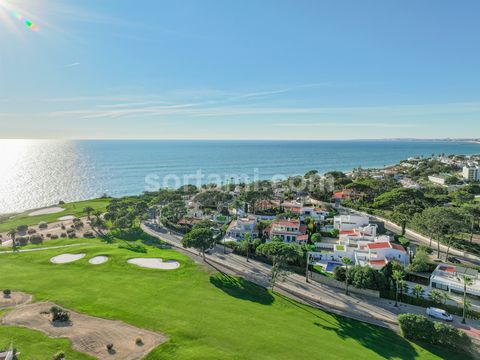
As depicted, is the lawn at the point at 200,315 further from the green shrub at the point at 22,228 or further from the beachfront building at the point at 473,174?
the beachfront building at the point at 473,174

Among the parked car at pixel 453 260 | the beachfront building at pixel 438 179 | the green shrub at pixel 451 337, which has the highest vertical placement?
the beachfront building at pixel 438 179

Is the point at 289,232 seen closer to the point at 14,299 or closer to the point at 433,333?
the point at 433,333

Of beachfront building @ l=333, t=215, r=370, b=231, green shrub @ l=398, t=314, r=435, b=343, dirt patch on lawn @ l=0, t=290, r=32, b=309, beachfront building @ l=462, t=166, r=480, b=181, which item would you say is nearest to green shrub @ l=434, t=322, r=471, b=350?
green shrub @ l=398, t=314, r=435, b=343

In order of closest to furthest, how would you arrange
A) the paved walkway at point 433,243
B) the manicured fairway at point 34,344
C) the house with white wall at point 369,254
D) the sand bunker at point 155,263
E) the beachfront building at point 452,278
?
the manicured fairway at point 34,344 < the beachfront building at point 452,278 < the house with white wall at point 369,254 < the sand bunker at point 155,263 < the paved walkway at point 433,243

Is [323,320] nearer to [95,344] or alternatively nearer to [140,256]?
[95,344]

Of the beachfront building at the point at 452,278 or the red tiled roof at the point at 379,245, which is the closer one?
the beachfront building at the point at 452,278

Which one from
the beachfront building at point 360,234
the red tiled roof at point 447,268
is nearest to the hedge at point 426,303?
the red tiled roof at point 447,268

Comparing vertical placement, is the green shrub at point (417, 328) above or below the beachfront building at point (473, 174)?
below

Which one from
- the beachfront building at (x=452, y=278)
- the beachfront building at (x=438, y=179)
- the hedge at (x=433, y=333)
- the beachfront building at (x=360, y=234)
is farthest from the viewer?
the beachfront building at (x=438, y=179)

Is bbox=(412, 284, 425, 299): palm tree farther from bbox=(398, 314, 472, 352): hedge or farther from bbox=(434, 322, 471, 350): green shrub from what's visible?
bbox=(434, 322, 471, 350): green shrub
